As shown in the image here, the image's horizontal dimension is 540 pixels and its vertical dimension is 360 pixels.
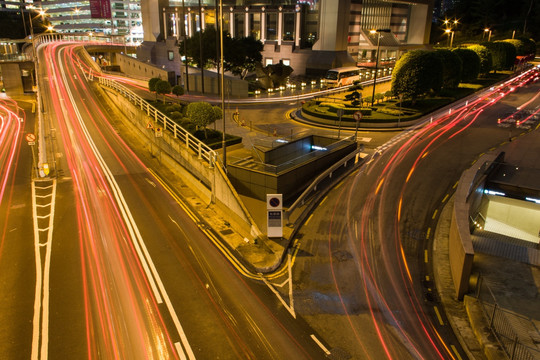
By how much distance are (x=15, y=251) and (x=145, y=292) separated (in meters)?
6.89

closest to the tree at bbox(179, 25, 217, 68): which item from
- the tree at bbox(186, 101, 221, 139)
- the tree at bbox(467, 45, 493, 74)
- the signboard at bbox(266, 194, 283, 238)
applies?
the tree at bbox(186, 101, 221, 139)

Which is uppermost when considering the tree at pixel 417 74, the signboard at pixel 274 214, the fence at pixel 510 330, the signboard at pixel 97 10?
the signboard at pixel 97 10

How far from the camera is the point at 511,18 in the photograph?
11838 centimetres

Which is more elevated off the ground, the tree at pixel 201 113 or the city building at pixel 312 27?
the city building at pixel 312 27

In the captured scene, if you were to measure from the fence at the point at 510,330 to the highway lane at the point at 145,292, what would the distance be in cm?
533

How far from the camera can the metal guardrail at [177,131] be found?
892 inches

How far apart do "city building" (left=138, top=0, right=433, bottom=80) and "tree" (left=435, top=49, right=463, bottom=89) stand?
26.8 metres

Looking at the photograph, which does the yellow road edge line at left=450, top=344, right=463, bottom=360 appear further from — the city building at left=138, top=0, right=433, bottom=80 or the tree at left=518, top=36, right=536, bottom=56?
the tree at left=518, top=36, right=536, bottom=56

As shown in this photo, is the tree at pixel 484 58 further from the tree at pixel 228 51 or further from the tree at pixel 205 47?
the tree at pixel 205 47

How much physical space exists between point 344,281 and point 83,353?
29.1ft

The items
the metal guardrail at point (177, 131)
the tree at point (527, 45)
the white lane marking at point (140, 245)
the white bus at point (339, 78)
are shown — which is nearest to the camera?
the white lane marking at point (140, 245)

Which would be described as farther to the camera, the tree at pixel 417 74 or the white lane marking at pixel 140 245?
the tree at pixel 417 74

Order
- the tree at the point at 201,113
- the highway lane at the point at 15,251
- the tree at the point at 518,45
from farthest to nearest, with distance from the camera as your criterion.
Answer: the tree at the point at 518,45 → the tree at the point at 201,113 → the highway lane at the point at 15,251

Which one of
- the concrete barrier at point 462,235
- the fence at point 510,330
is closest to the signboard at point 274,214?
the concrete barrier at point 462,235
